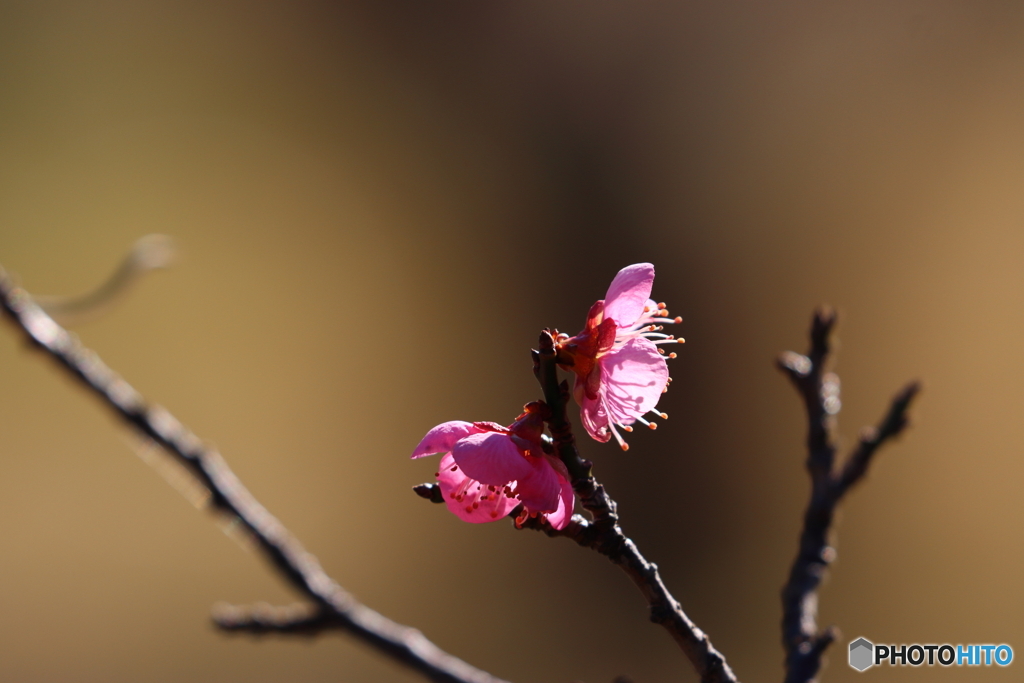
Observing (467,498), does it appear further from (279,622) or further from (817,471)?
(817,471)

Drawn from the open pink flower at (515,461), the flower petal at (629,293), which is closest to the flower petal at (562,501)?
the open pink flower at (515,461)

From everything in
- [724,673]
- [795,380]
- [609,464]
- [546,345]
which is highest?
[609,464]

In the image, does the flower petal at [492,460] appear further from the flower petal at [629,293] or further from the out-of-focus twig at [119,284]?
the out-of-focus twig at [119,284]

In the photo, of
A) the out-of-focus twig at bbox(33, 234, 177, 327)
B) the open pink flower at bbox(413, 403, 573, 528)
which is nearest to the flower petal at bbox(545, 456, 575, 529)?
the open pink flower at bbox(413, 403, 573, 528)

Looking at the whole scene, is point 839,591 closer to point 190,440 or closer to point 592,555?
point 592,555

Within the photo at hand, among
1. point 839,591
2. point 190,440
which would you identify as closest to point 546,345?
point 190,440

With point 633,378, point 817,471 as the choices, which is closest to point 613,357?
point 633,378

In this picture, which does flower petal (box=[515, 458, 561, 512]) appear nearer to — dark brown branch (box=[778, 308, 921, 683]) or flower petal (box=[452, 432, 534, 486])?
flower petal (box=[452, 432, 534, 486])
